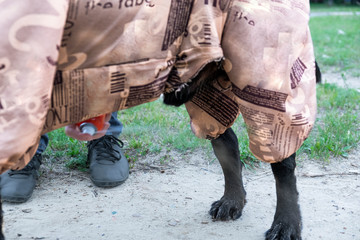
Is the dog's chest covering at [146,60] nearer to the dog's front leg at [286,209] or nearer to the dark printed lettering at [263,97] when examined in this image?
the dark printed lettering at [263,97]

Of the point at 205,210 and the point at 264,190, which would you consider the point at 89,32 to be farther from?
the point at 264,190

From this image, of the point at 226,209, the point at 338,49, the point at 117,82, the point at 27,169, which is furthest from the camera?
the point at 338,49

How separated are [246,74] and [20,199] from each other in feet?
4.88

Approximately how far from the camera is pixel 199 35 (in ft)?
4.95

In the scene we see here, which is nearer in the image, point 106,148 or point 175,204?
point 175,204

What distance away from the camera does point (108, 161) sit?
108 inches

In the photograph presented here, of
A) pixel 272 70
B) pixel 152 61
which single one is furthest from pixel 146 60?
pixel 272 70

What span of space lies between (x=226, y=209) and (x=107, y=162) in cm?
82

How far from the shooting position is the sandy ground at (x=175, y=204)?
7.14 feet

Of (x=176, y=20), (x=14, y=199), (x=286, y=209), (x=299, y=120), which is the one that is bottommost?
(x=14, y=199)

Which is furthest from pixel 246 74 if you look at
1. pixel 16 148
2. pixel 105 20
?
pixel 16 148

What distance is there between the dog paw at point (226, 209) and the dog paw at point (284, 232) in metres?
0.25

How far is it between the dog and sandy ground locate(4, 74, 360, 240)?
0.61m

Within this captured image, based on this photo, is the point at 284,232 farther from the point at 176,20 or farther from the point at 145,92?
the point at 176,20
